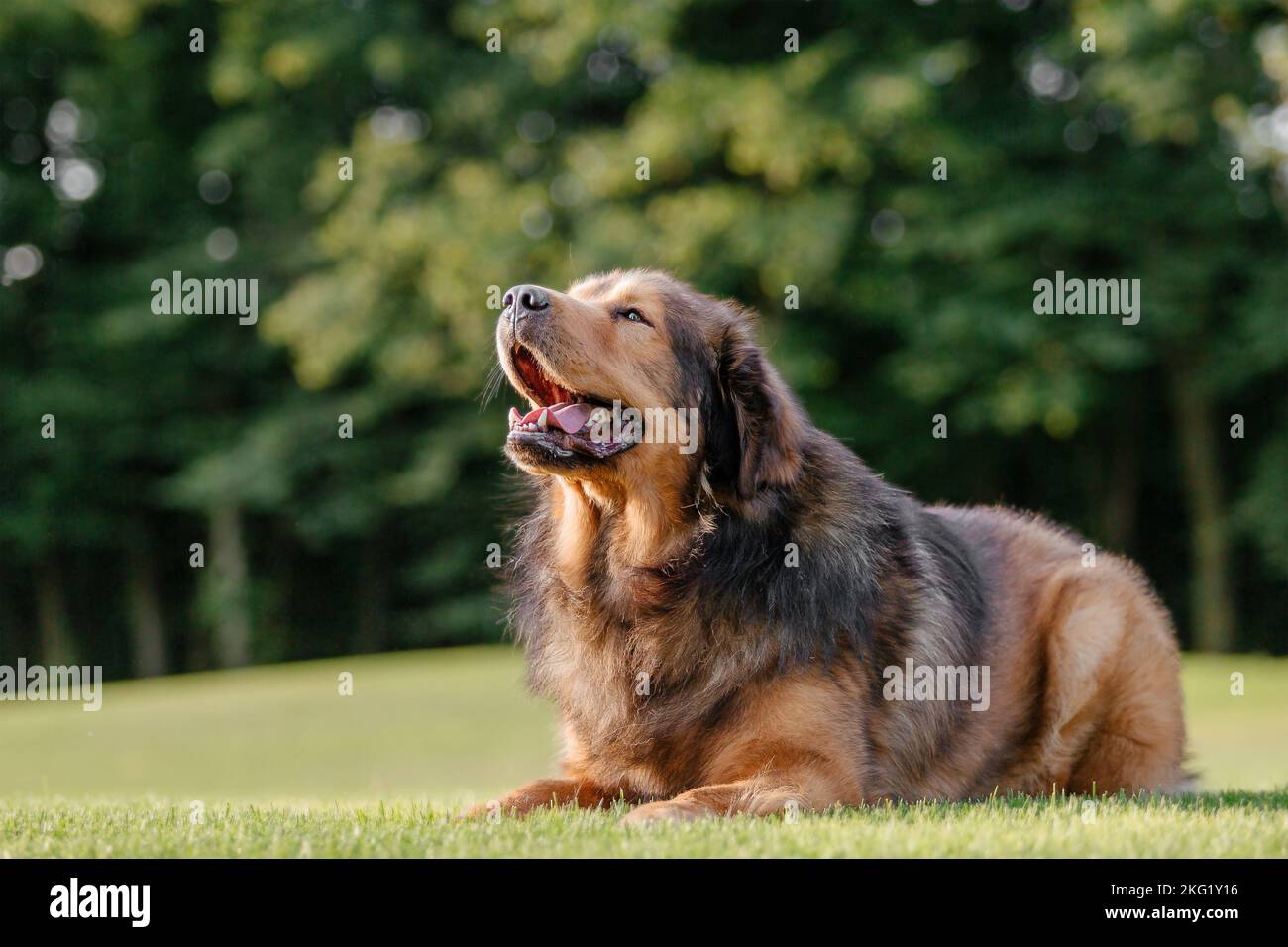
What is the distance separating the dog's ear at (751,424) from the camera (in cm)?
560

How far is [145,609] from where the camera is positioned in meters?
28.6

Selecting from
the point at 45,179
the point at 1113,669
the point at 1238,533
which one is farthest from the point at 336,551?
the point at 1113,669

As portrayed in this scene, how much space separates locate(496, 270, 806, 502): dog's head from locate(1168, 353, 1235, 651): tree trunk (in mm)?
17918

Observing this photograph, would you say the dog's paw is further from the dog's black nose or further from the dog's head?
the dog's black nose

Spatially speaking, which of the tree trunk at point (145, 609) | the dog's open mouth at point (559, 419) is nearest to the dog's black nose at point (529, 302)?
the dog's open mouth at point (559, 419)

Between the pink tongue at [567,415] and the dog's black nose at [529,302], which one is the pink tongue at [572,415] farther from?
the dog's black nose at [529,302]

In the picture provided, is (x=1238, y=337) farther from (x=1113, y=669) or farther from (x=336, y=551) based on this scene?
(x=336, y=551)

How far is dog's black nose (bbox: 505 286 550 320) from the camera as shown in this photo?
550 cm

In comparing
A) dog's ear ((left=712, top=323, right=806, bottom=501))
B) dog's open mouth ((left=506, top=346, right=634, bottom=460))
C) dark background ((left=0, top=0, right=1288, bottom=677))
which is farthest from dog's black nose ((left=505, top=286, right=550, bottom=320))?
dark background ((left=0, top=0, right=1288, bottom=677))

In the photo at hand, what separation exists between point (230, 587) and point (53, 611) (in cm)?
419

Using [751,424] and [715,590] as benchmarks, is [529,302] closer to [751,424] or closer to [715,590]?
[751,424]

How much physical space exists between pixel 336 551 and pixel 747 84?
1433cm

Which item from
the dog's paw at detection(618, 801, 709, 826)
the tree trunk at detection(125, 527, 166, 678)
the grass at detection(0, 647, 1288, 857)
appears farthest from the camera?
the tree trunk at detection(125, 527, 166, 678)

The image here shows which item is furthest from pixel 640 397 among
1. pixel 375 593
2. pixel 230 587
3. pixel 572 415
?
pixel 375 593
